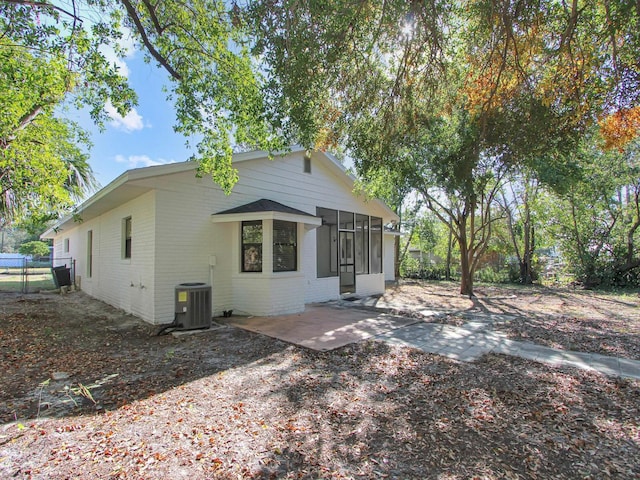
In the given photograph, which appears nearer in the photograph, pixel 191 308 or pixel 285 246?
pixel 191 308

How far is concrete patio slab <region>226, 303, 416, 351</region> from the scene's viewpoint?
5.79 meters

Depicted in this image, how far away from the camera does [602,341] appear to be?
225 inches

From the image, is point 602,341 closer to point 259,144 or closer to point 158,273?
point 259,144

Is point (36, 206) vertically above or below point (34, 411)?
above

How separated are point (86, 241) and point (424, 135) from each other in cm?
1312

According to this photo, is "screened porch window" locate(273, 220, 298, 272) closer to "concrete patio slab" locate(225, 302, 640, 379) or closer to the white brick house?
the white brick house

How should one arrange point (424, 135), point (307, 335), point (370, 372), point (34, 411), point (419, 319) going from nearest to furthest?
point (34, 411) → point (370, 372) → point (307, 335) → point (419, 319) → point (424, 135)

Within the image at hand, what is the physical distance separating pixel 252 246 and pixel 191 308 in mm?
2151

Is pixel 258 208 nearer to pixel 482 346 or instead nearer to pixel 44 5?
pixel 44 5

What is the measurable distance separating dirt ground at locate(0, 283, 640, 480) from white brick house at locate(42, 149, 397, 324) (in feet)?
6.81

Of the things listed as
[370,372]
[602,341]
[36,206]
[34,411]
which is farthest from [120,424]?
[36,206]

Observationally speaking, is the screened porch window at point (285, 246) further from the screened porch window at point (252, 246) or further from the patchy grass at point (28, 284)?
the patchy grass at point (28, 284)

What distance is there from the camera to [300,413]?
320 centimetres

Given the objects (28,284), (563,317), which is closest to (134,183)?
(563,317)
